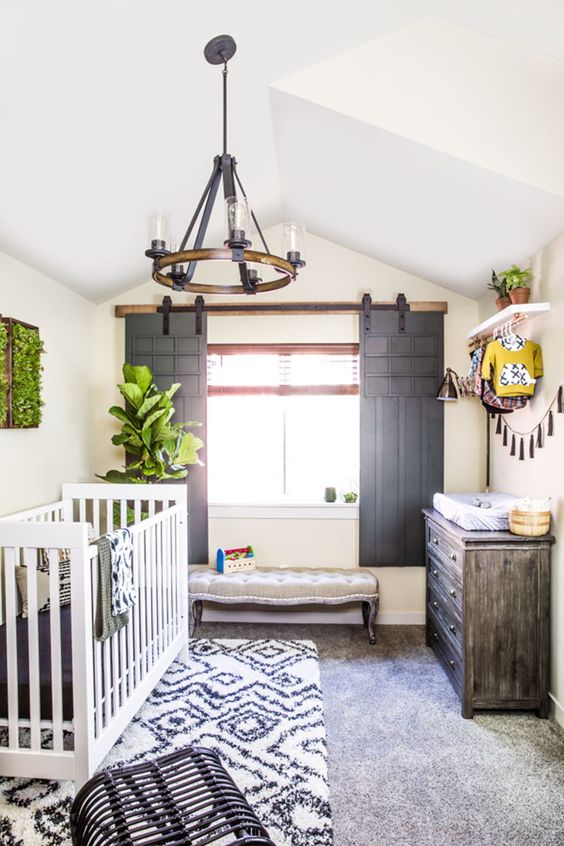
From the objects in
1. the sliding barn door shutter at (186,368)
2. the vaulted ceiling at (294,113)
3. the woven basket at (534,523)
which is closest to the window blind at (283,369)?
the sliding barn door shutter at (186,368)

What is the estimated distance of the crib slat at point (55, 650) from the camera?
204 cm

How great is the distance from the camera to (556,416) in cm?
263

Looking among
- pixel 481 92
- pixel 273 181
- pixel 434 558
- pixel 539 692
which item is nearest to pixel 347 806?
pixel 539 692

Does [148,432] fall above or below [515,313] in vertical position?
below

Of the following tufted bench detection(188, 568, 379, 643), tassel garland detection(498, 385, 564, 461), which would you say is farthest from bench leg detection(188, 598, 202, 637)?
tassel garland detection(498, 385, 564, 461)

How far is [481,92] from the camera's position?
222 centimetres

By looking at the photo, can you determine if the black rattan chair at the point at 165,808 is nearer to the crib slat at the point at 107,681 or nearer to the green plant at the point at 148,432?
the crib slat at the point at 107,681

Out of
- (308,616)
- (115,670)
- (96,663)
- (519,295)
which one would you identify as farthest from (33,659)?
(519,295)

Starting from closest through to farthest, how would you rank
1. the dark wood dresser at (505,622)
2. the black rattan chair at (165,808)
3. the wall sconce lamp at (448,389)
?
the black rattan chair at (165,808) < the dark wood dresser at (505,622) < the wall sconce lamp at (448,389)

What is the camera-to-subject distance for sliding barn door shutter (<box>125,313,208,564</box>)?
3.99 meters

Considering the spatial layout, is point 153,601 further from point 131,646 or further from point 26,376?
point 26,376

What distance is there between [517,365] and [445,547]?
1.08 metres

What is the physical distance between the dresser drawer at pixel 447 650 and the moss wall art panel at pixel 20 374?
2.56 m

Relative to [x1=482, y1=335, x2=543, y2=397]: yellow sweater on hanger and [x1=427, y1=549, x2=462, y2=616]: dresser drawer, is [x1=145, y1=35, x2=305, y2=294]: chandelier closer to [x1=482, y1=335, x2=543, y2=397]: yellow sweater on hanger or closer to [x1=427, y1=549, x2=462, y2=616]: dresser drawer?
[x1=482, y1=335, x2=543, y2=397]: yellow sweater on hanger
